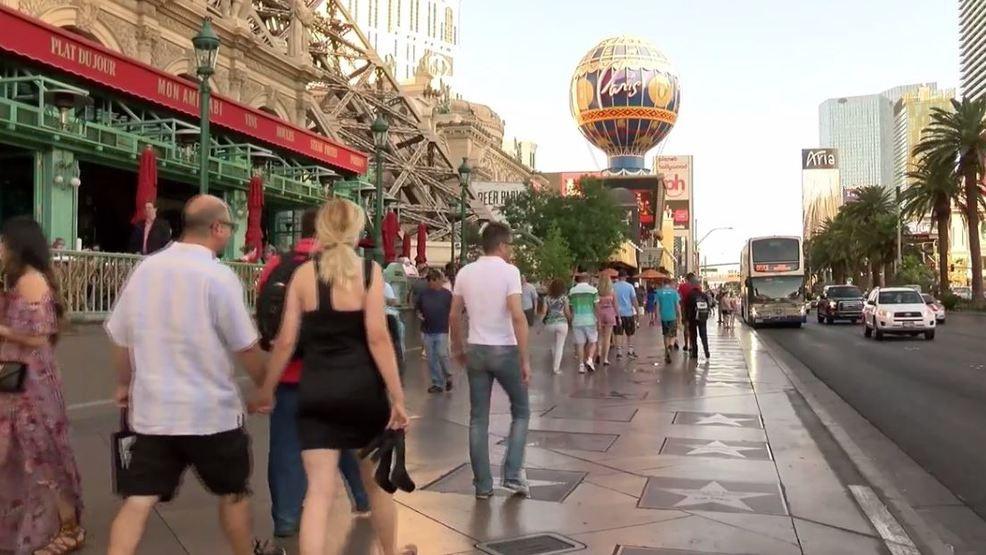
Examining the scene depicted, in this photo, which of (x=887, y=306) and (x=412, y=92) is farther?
(x=412, y=92)

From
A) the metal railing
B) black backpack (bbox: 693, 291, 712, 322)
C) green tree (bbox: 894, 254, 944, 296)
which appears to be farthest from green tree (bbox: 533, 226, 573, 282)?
green tree (bbox: 894, 254, 944, 296)

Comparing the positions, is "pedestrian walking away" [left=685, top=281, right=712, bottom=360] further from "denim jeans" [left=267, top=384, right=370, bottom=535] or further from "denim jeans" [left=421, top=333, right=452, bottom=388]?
"denim jeans" [left=267, top=384, right=370, bottom=535]

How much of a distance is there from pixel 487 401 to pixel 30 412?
2.76 m

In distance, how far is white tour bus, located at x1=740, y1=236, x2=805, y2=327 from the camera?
111 feet

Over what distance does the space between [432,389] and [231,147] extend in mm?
14102

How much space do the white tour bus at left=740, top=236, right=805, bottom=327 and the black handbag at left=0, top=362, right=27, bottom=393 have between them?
32.3 m

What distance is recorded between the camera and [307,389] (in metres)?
3.68

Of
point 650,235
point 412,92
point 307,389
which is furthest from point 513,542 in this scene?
point 650,235

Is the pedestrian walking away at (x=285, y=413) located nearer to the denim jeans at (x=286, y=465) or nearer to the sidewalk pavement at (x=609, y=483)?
the denim jeans at (x=286, y=465)

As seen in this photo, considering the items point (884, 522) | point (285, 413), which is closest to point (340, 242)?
point (285, 413)

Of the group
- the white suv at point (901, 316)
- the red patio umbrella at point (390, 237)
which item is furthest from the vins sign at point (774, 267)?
the red patio umbrella at point (390, 237)

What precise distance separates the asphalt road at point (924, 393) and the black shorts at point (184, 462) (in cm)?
514

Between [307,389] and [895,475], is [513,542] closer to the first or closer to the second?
[307,389]

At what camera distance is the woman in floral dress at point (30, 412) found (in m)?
4.31
